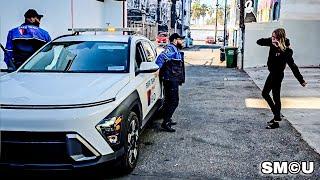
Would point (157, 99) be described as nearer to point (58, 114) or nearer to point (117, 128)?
point (117, 128)

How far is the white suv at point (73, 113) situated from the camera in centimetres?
385

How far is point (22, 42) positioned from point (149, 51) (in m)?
2.15

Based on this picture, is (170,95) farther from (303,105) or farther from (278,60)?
(303,105)

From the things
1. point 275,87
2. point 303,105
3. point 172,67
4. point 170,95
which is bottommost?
point 303,105

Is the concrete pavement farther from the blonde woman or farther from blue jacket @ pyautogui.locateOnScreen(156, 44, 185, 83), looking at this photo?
blue jacket @ pyautogui.locateOnScreen(156, 44, 185, 83)

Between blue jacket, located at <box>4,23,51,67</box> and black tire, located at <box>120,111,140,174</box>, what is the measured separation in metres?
2.87

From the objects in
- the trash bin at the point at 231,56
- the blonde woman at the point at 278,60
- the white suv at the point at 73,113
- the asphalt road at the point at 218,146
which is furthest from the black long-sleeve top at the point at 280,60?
the trash bin at the point at 231,56

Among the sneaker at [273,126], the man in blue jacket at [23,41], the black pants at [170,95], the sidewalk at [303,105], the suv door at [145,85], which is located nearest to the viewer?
the suv door at [145,85]

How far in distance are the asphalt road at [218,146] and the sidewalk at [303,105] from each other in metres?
0.18

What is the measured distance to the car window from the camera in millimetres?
6674

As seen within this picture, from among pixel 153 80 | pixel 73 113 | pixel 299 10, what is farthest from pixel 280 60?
pixel 299 10

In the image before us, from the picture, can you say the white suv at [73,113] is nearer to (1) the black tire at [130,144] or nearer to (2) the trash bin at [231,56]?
(1) the black tire at [130,144]

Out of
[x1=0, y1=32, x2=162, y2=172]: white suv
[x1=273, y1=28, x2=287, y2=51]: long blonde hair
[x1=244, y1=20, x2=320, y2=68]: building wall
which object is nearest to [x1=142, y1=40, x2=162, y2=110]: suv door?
[x1=0, y1=32, x2=162, y2=172]: white suv

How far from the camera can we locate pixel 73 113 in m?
3.92
